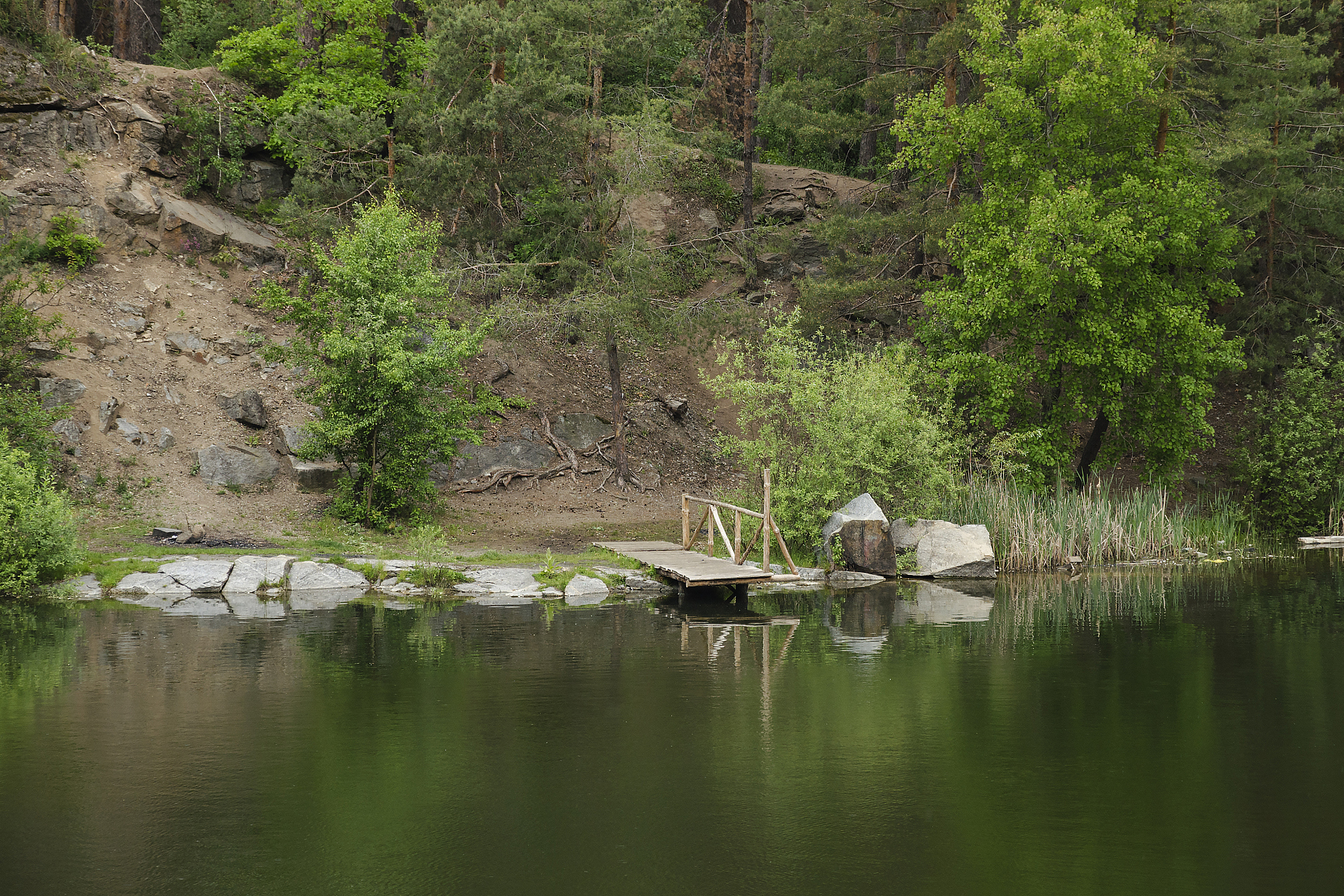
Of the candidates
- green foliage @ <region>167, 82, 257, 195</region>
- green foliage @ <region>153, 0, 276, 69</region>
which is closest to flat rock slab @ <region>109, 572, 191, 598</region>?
green foliage @ <region>167, 82, 257, 195</region>

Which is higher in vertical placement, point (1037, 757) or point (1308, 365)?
point (1308, 365)

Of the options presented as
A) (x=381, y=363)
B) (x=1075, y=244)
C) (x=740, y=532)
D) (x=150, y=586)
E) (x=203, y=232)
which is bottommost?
(x=150, y=586)

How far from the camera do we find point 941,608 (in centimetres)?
1778

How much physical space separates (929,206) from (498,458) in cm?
1280

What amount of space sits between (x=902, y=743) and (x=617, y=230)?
21.1 m

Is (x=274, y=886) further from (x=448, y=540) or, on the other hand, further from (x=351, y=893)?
(x=448, y=540)

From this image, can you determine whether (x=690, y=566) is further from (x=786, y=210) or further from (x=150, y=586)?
(x=786, y=210)

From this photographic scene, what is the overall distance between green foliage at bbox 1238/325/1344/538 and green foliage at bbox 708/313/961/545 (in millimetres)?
9967

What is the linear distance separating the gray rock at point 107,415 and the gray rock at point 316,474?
13.0ft

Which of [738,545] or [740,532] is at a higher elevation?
[740,532]

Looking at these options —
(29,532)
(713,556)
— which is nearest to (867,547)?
(713,556)

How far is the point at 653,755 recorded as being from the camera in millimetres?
9391

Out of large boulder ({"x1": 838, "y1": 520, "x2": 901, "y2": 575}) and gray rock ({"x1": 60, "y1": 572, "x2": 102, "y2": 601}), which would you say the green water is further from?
large boulder ({"x1": 838, "y1": 520, "x2": 901, "y2": 575})

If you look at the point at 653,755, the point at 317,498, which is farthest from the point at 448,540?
the point at 653,755
